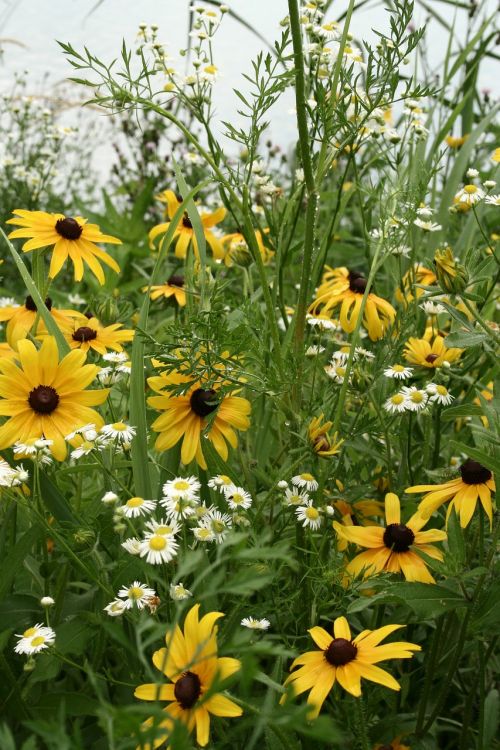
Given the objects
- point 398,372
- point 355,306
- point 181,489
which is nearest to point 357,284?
point 355,306

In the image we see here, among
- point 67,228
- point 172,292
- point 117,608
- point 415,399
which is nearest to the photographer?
point 117,608

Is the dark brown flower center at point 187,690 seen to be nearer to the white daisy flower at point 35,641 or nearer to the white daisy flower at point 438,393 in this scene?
the white daisy flower at point 35,641

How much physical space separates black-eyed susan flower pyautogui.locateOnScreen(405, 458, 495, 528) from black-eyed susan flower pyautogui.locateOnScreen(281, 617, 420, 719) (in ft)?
0.50

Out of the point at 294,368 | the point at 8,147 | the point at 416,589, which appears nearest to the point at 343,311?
the point at 294,368

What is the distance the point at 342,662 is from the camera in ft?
2.56

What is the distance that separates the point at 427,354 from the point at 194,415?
35 cm

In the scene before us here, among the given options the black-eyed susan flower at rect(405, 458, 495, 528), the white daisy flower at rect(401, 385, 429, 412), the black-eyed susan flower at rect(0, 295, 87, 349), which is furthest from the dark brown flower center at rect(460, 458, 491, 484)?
the black-eyed susan flower at rect(0, 295, 87, 349)

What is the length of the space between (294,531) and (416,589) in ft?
0.77

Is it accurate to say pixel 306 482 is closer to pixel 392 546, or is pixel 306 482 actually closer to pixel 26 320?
pixel 392 546

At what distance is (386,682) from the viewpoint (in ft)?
2.43

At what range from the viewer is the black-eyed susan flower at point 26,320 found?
1.14 m

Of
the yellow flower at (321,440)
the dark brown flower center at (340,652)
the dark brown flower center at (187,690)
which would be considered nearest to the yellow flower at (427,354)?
the yellow flower at (321,440)

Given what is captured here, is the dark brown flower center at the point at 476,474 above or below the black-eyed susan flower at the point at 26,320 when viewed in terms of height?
below

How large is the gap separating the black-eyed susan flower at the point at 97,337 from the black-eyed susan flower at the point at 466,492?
419 mm
